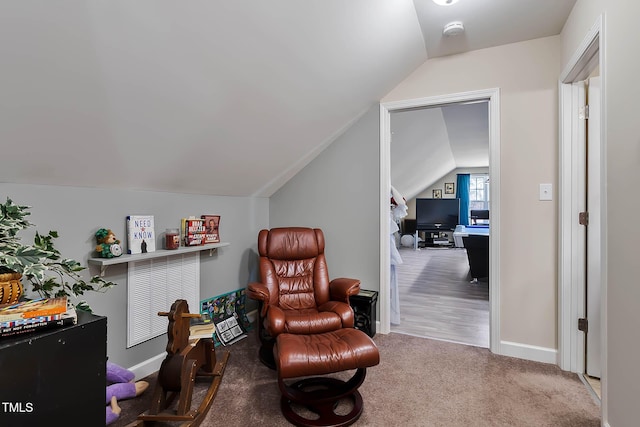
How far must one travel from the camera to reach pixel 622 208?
1390 mm

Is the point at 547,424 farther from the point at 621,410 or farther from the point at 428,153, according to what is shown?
the point at 428,153

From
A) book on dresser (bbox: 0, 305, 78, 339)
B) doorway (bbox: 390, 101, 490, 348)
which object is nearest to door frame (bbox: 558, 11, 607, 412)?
doorway (bbox: 390, 101, 490, 348)

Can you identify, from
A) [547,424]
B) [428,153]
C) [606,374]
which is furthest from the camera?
[428,153]

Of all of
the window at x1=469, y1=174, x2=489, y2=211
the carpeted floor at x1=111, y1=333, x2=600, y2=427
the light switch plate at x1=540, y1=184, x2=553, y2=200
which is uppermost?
the window at x1=469, y1=174, x2=489, y2=211

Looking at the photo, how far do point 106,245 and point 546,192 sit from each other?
2.96 m

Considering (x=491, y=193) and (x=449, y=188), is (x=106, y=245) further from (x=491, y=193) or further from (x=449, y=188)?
(x=449, y=188)

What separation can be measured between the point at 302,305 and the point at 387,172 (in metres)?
1.37

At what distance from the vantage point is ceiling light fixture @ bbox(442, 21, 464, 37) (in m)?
2.26

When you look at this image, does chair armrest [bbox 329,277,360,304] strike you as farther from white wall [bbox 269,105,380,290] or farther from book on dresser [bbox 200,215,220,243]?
book on dresser [bbox 200,215,220,243]

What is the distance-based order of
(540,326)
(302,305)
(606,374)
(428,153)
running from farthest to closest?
(428,153)
(302,305)
(540,326)
(606,374)

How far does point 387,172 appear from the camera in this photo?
289 cm

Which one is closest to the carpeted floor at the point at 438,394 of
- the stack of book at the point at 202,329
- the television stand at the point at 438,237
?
the stack of book at the point at 202,329

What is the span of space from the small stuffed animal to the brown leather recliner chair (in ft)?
2.82

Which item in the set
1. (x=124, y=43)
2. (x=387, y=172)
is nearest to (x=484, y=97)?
(x=387, y=172)
